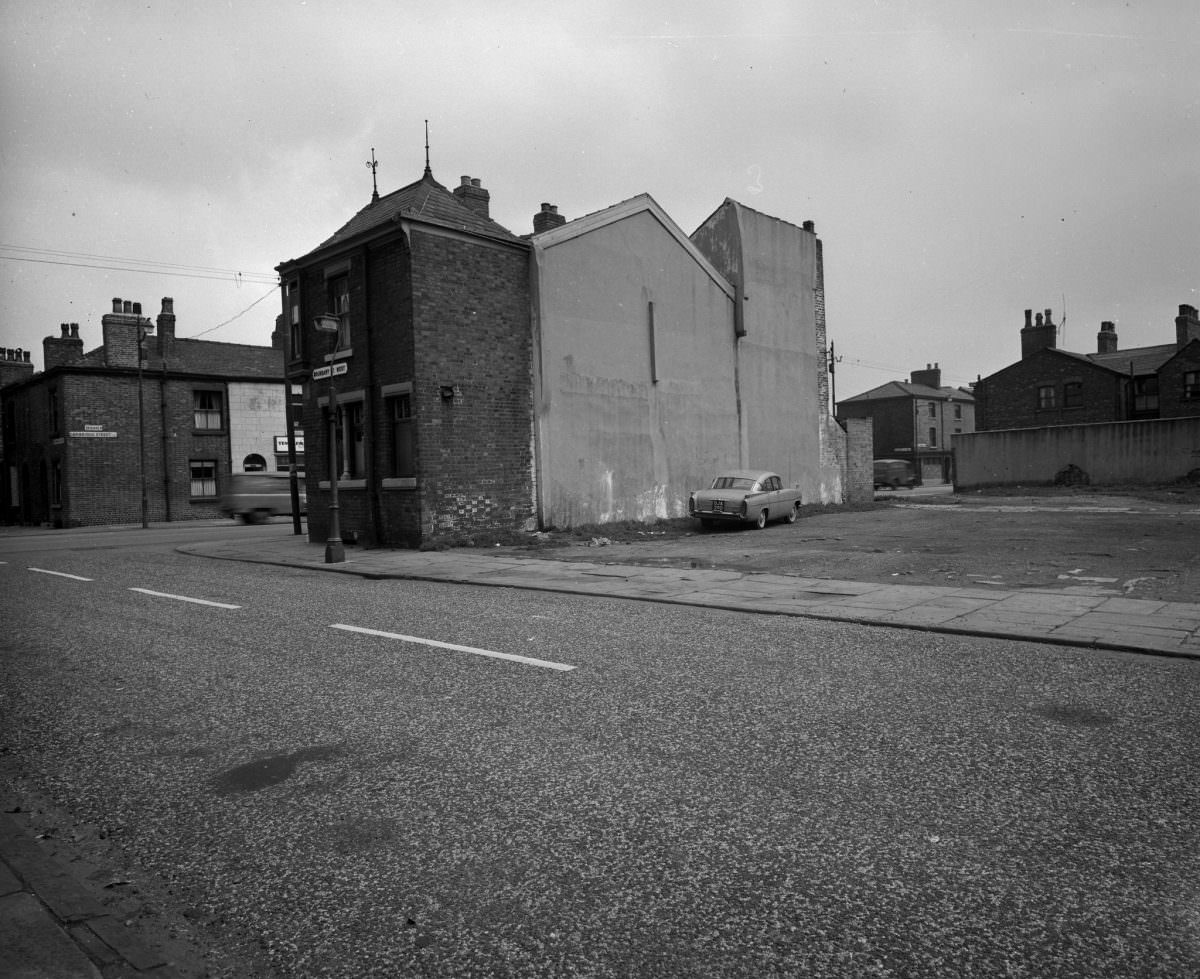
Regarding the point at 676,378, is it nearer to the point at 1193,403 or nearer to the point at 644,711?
the point at 644,711

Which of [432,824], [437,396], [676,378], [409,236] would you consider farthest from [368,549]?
[432,824]

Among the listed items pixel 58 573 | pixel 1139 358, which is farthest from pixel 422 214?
pixel 1139 358

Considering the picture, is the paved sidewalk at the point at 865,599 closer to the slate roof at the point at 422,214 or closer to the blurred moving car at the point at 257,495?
the slate roof at the point at 422,214

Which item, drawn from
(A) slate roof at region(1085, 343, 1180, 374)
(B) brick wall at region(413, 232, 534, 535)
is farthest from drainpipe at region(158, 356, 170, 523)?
(A) slate roof at region(1085, 343, 1180, 374)

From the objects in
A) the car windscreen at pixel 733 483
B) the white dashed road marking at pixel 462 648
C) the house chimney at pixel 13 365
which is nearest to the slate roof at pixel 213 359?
the house chimney at pixel 13 365

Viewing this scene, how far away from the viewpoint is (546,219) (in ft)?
77.8

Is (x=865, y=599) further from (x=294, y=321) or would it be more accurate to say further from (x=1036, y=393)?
(x=1036, y=393)

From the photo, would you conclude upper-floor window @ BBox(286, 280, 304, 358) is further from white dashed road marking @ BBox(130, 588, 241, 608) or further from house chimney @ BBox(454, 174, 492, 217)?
white dashed road marking @ BBox(130, 588, 241, 608)

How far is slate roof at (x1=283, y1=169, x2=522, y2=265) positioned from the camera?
17422 millimetres

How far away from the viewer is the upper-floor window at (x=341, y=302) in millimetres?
18641

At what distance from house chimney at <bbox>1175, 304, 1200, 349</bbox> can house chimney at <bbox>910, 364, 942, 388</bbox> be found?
20956mm

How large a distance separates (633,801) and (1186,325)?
65819 mm

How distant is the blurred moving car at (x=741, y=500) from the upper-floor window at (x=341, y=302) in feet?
32.3

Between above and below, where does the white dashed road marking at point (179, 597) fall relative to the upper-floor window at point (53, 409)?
below
